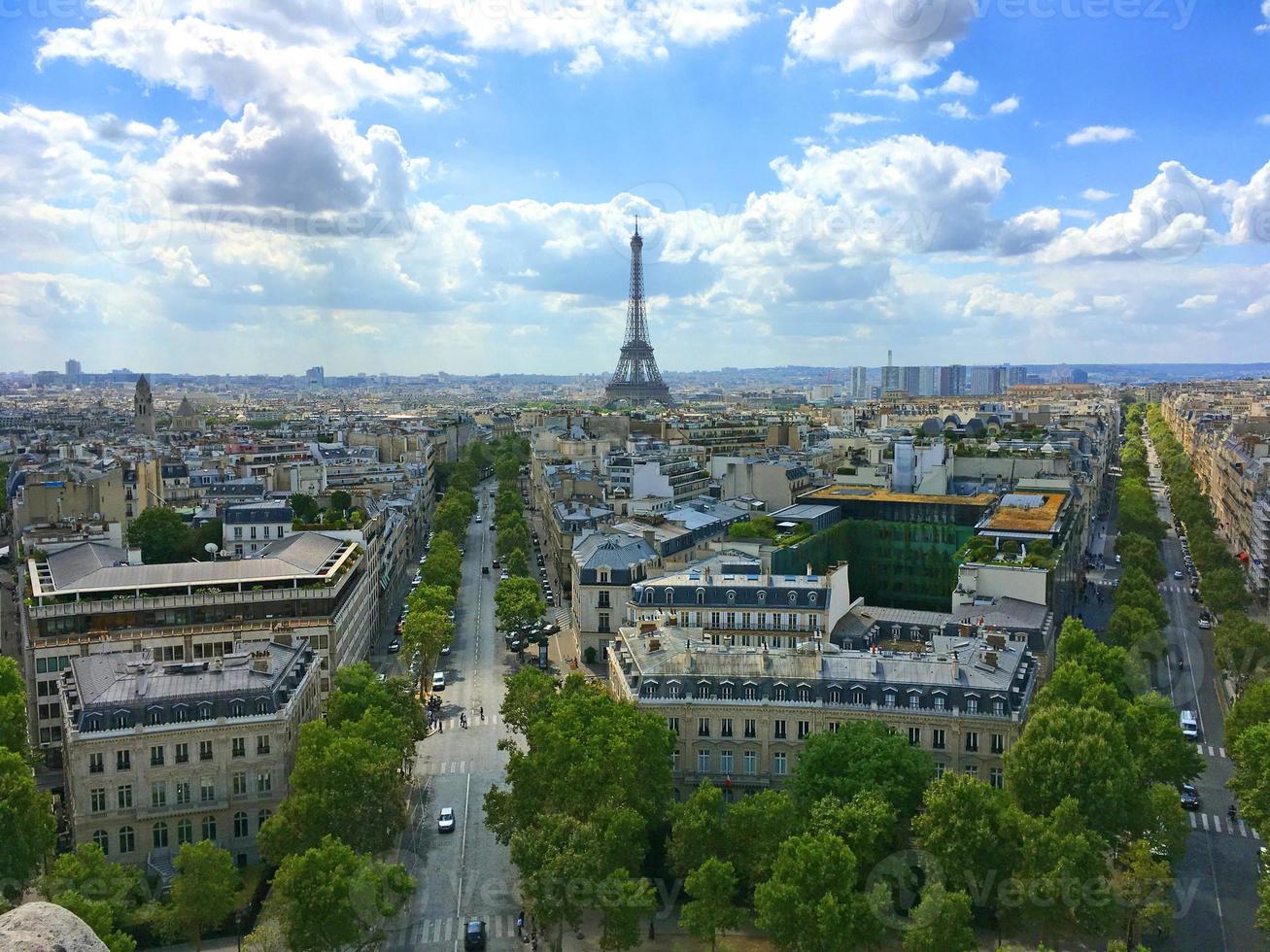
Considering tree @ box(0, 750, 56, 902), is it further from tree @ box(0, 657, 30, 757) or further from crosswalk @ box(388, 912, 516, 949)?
crosswalk @ box(388, 912, 516, 949)

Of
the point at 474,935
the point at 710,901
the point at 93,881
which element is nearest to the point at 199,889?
the point at 93,881

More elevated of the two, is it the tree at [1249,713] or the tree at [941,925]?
the tree at [1249,713]

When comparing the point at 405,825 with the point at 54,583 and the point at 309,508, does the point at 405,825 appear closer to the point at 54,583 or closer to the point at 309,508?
the point at 54,583

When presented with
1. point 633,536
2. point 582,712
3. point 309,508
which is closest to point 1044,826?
point 582,712

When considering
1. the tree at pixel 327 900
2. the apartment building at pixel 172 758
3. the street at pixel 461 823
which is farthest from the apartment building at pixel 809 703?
the apartment building at pixel 172 758

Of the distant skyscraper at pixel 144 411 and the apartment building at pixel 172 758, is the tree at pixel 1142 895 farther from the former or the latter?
the distant skyscraper at pixel 144 411

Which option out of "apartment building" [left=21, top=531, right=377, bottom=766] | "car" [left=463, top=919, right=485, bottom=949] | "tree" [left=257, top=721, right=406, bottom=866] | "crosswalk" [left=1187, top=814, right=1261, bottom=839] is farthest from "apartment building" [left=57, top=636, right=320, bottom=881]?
"crosswalk" [left=1187, top=814, right=1261, bottom=839]
